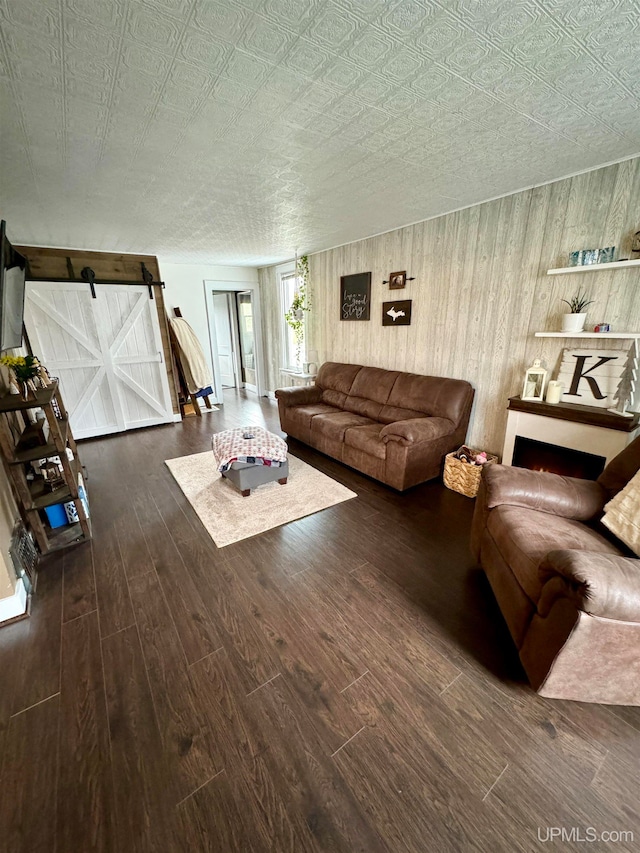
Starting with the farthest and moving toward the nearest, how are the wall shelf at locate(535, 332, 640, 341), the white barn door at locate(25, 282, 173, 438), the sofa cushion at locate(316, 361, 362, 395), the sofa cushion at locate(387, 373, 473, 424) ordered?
the sofa cushion at locate(316, 361, 362, 395) → the white barn door at locate(25, 282, 173, 438) → the sofa cushion at locate(387, 373, 473, 424) → the wall shelf at locate(535, 332, 640, 341)

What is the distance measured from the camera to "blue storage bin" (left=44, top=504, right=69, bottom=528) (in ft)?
7.99

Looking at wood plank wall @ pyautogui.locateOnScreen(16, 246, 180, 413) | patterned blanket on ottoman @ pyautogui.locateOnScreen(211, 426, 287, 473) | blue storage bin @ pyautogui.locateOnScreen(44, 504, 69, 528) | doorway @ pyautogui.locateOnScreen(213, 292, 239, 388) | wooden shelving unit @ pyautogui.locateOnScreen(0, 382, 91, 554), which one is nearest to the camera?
wooden shelving unit @ pyautogui.locateOnScreen(0, 382, 91, 554)

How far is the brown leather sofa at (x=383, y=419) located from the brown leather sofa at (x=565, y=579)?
1041 millimetres

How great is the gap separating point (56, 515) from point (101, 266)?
351 centimetres

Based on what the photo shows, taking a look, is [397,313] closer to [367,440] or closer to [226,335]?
[367,440]

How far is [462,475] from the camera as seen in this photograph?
9.61 feet

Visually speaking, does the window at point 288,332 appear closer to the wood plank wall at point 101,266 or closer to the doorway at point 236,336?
the doorway at point 236,336

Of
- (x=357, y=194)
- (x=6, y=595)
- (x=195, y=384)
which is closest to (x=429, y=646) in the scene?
(x=6, y=595)

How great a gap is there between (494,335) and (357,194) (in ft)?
5.46

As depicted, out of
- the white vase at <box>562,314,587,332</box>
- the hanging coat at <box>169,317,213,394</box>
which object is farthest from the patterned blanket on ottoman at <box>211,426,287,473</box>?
the hanging coat at <box>169,317,213,394</box>

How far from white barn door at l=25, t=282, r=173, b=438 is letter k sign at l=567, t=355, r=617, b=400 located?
499 cm

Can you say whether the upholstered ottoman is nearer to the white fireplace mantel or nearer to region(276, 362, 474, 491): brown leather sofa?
region(276, 362, 474, 491): brown leather sofa

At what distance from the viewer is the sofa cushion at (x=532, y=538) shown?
141 cm

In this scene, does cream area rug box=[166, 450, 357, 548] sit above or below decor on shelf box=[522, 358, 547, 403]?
below
